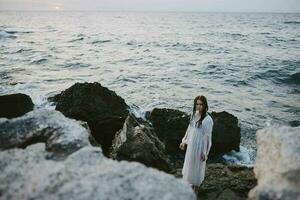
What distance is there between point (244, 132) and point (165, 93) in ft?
19.2

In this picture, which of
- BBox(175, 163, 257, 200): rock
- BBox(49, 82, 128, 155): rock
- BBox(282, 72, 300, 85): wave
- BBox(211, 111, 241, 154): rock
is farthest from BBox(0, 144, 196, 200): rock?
BBox(282, 72, 300, 85): wave

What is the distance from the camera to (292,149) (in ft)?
10.00

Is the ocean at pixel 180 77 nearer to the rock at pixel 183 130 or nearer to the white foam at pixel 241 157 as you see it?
the white foam at pixel 241 157

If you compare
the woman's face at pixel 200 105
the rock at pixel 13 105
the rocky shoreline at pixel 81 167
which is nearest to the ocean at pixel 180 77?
the rock at pixel 13 105

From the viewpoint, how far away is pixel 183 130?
855 centimetres

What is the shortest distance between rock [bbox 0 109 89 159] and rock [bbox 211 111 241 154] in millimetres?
5719

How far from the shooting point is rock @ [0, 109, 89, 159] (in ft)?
10.6

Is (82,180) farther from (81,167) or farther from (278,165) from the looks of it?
(278,165)

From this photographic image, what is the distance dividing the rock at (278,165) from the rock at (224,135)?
5.08 metres

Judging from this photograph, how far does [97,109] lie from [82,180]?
594cm

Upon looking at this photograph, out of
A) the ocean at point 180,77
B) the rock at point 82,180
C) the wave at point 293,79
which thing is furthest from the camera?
the wave at point 293,79

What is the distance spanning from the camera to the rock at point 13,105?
8.79 m

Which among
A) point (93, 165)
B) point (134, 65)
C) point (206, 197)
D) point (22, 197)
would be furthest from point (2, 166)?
point (134, 65)

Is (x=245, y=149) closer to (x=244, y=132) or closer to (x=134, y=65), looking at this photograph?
(x=244, y=132)
